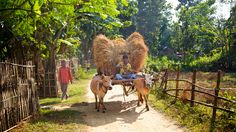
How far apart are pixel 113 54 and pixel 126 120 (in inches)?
130

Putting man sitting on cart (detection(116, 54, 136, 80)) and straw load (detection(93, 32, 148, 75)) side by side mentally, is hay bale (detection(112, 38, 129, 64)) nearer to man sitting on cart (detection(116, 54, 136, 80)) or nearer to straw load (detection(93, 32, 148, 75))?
straw load (detection(93, 32, 148, 75))

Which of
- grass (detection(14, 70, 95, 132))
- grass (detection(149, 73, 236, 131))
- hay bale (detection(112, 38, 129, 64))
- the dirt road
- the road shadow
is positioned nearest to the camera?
grass (detection(149, 73, 236, 131))

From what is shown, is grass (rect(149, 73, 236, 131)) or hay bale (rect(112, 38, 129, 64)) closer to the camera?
grass (rect(149, 73, 236, 131))

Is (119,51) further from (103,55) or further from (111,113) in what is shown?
(111,113)

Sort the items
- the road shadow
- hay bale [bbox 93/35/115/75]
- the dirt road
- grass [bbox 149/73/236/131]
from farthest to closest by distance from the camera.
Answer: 1. hay bale [bbox 93/35/115/75]
2. the road shadow
3. the dirt road
4. grass [bbox 149/73/236/131]

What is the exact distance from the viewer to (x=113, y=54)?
462 inches

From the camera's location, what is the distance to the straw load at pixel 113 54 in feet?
38.0

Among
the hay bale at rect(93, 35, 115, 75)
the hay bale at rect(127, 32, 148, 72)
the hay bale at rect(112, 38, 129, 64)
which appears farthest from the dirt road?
the hay bale at rect(112, 38, 129, 64)

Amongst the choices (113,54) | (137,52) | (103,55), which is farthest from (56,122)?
(137,52)

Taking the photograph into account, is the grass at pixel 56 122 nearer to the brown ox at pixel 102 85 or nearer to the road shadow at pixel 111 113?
the road shadow at pixel 111 113

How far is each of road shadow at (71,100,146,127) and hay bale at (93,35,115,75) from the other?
4.43ft

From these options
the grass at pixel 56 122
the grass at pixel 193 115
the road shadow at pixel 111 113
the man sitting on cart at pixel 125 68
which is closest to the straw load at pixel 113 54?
the man sitting on cart at pixel 125 68

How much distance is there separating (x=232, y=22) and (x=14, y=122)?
26.5 metres

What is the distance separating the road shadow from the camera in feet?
29.9
